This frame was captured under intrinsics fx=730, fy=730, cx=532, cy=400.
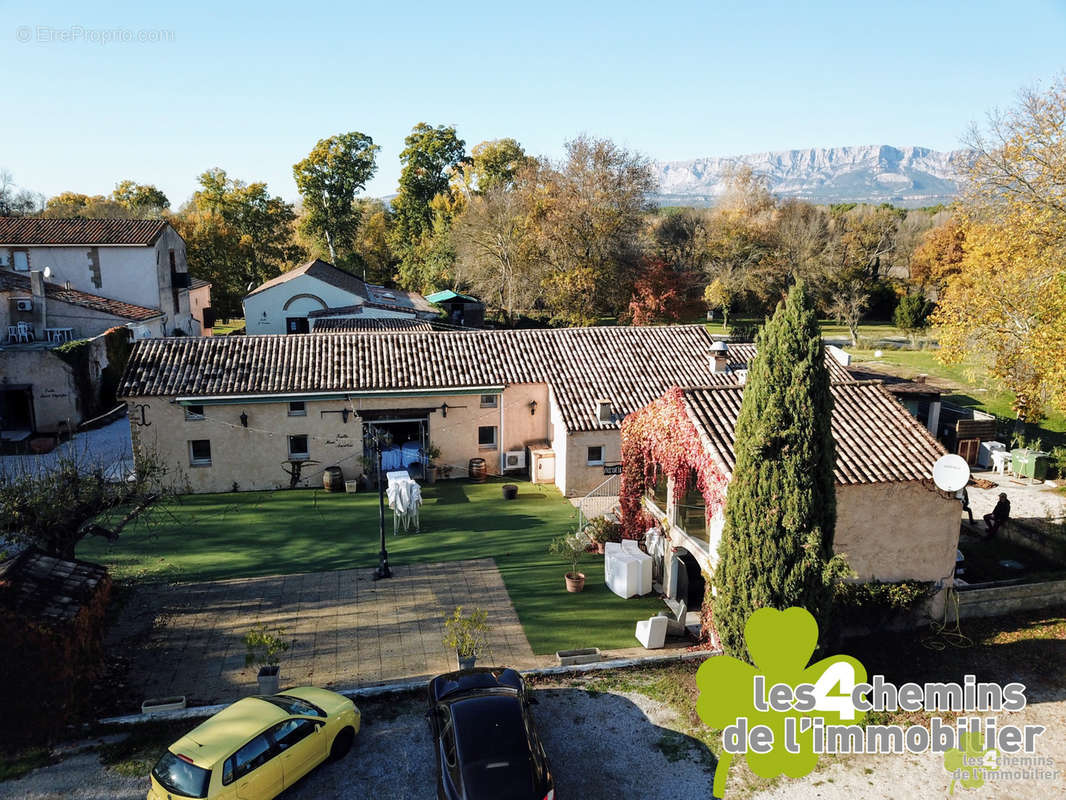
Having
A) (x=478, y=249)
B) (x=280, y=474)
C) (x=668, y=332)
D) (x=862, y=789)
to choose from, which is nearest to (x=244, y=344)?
(x=280, y=474)

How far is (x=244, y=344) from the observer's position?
2678cm

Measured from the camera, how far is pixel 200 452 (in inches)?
974

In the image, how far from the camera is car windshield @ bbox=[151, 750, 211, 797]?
31.3 ft

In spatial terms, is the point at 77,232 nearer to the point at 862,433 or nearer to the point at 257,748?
the point at 257,748

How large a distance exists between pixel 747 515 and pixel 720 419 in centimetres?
349

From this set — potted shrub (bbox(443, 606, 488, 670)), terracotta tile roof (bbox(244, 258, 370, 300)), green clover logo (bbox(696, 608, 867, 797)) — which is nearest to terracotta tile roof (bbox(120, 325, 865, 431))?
potted shrub (bbox(443, 606, 488, 670))

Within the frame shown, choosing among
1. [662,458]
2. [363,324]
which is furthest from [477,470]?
[363,324]

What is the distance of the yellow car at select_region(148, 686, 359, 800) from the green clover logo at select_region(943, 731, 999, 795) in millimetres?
9501

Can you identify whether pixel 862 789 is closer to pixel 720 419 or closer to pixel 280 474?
pixel 720 419

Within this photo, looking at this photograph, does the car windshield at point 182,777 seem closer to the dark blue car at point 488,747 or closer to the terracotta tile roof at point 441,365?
the dark blue car at point 488,747

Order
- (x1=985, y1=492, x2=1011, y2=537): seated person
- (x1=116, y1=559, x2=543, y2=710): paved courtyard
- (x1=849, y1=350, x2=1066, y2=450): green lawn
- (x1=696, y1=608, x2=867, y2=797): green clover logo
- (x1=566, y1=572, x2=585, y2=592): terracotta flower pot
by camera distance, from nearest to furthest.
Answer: (x1=696, y1=608, x2=867, y2=797): green clover logo, (x1=116, y1=559, x2=543, y2=710): paved courtyard, (x1=566, y1=572, x2=585, y2=592): terracotta flower pot, (x1=985, y1=492, x2=1011, y2=537): seated person, (x1=849, y1=350, x2=1066, y2=450): green lawn

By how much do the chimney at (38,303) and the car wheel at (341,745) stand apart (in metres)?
31.3

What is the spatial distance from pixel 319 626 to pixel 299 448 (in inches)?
421

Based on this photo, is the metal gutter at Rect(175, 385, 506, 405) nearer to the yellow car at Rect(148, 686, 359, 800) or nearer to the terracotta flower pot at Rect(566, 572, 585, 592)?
the terracotta flower pot at Rect(566, 572, 585, 592)
